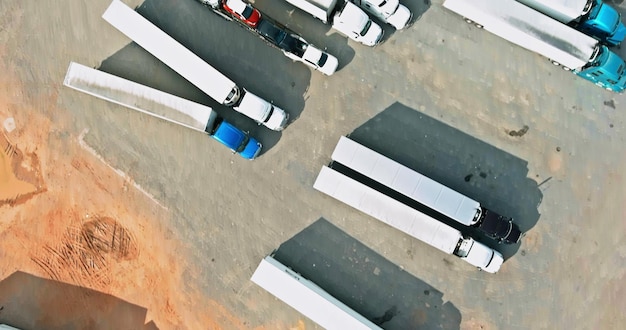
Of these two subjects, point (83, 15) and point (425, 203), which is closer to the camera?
point (425, 203)

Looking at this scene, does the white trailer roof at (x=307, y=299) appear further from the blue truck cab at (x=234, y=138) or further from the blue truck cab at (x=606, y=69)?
the blue truck cab at (x=606, y=69)

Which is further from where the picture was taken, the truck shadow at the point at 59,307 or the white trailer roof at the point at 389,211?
the truck shadow at the point at 59,307

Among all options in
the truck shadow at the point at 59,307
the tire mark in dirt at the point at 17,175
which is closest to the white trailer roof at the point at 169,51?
the tire mark in dirt at the point at 17,175

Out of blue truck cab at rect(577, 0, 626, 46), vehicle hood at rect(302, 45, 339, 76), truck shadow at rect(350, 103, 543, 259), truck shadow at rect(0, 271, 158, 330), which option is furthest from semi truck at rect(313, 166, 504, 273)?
truck shadow at rect(0, 271, 158, 330)

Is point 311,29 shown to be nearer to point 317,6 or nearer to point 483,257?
point 317,6

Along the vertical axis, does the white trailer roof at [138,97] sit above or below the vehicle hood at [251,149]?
above

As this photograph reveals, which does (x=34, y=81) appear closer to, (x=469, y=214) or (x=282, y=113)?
(x=282, y=113)

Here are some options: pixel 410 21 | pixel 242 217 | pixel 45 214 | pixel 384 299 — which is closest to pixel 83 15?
pixel 45 214
